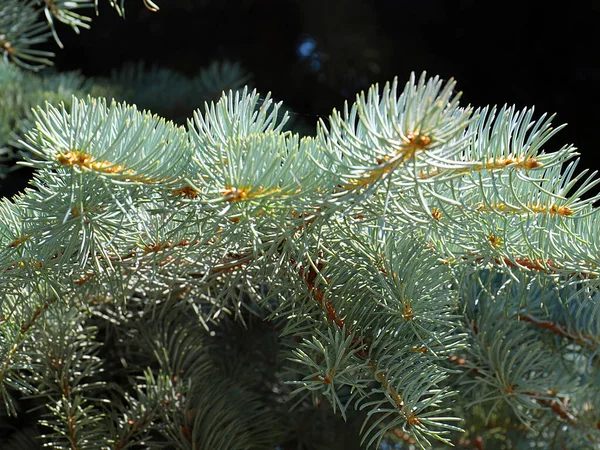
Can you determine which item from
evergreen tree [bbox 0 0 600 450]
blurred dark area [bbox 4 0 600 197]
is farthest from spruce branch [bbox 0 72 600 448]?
blurred dark area [bbox 4 0 600 197]

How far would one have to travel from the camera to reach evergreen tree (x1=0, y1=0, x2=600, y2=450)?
271 mm

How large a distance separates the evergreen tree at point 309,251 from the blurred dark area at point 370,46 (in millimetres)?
662

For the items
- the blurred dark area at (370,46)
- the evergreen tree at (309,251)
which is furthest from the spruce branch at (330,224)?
the blurred dark area at (370,46)

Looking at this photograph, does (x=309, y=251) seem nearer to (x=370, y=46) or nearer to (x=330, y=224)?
(x=330, y=224)

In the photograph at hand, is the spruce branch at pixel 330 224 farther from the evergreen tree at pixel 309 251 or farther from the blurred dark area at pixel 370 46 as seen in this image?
the blurred dark area at pixel 370 46

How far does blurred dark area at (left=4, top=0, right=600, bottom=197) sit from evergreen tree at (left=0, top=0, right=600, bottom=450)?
0.66m

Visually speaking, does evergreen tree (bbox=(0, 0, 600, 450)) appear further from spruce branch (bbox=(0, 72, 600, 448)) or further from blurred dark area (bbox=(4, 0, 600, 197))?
blurred dark area (bbox=(4, 0, 600, 197))

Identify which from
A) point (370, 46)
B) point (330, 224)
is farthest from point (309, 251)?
point (370, 46)

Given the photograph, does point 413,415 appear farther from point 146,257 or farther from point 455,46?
point 455,46

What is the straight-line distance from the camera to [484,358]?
42 centimetres

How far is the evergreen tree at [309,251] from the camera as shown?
271mm

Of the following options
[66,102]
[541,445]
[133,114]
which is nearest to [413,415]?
[133,114]

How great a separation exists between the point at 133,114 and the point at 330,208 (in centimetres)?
10

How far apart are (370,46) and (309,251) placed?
0.91 metres
